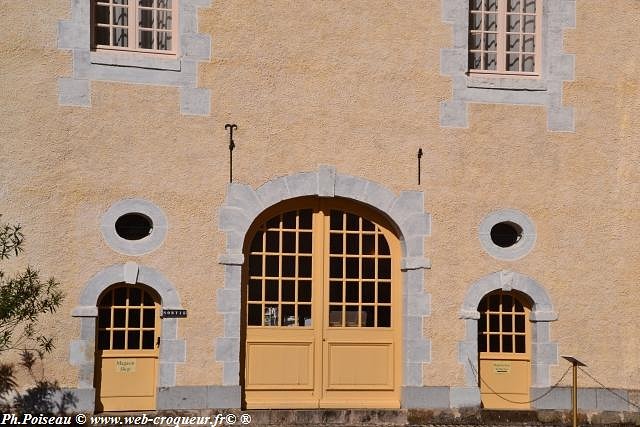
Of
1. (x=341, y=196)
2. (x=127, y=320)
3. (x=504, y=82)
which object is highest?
(x=504, y=82)

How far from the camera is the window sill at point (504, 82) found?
1326cm

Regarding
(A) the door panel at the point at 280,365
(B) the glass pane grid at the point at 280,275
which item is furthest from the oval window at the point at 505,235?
(A) the door panel at the point at 280,365

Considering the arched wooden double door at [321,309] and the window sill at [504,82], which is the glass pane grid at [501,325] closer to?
the arched wooden double door at [321,309]

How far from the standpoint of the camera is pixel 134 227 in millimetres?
12531

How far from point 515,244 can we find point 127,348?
176 inches

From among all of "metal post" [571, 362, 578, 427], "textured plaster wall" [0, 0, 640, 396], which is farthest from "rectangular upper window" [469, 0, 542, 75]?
"metal post" [571, 362, 578, 427]

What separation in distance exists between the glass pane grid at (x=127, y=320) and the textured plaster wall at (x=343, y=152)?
1.22ft

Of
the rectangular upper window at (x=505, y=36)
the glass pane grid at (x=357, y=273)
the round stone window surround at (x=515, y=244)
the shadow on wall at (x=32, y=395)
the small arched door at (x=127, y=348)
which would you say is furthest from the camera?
the rectangular upper window at (x=505, y=36)

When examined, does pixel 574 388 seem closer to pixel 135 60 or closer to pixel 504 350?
pixel 504 350

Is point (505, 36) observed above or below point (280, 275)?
above

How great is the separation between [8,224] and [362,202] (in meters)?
3.79

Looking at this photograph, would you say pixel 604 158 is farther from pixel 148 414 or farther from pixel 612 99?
pixel 148 414

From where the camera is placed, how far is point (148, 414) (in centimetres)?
1228

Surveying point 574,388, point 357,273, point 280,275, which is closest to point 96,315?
point 280,275
